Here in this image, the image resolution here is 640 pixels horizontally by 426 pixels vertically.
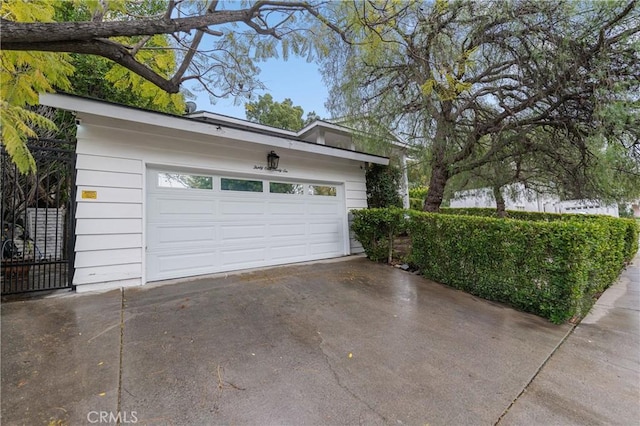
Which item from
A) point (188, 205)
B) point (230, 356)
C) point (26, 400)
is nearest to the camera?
point (26, 400)

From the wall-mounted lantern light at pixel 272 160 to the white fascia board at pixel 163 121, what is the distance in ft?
1.01

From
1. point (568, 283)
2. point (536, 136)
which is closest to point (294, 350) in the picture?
point (568, 283)

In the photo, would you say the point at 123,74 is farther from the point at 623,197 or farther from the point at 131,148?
the point at 623,197

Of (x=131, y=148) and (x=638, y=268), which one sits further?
(x=638, y=268)

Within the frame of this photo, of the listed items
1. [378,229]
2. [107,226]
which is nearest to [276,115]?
[378,229]

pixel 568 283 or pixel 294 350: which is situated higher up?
pixel 568 283

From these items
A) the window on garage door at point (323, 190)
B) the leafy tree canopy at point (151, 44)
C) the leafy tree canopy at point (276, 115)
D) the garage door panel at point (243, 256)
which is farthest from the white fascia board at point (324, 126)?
the leafy tree canopy at point (276, 115)

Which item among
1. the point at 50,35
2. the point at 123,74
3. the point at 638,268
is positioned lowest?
the point at 638,268

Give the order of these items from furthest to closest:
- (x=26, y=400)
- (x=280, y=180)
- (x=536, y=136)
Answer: (x=280, y=180) → (x=536, y=136) → (x=26, y=400)

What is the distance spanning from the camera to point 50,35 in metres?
2.05

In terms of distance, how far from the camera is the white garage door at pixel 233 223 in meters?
4.85

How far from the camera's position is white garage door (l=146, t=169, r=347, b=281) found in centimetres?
485

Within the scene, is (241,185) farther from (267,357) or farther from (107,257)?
(267,357)

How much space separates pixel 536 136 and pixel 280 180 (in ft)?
18.2
